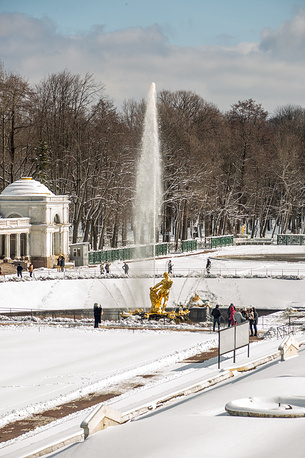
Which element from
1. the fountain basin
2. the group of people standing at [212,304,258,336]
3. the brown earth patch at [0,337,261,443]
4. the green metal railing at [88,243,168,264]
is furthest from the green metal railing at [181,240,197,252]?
the fountain basin

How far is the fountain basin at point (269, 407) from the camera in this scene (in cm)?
1530

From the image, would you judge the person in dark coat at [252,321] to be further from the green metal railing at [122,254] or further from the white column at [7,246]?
the green metal railing at [122,254]

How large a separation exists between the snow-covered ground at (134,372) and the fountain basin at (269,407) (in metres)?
0.38

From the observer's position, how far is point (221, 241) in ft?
259

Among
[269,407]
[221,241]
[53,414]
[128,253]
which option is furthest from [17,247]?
[269,407]

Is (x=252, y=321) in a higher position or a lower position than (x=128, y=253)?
lower

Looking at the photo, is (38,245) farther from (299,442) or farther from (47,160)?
(299,442)

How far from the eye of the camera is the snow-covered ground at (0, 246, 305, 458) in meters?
14.0

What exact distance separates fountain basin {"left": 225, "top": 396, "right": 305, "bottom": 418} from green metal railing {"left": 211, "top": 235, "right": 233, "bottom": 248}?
60.4 metres

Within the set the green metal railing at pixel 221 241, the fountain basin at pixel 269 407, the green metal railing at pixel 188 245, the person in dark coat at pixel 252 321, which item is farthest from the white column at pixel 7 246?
the fountain basin at pixel 269 407

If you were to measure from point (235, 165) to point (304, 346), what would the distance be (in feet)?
214

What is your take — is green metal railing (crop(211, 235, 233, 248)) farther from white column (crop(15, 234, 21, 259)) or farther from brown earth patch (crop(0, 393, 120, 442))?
brown earth patch (crop(0, 393, 120, 442))

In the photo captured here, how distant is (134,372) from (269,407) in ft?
27.9

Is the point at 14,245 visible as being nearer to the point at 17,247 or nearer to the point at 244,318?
the point at 17,247
